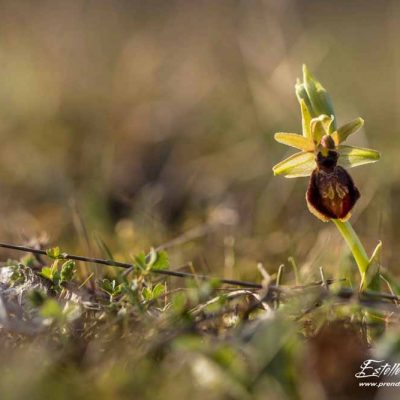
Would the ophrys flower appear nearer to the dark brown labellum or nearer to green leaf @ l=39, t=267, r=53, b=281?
the dark brown labellum

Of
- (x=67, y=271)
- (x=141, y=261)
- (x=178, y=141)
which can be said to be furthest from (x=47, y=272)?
(x=178, y=141)

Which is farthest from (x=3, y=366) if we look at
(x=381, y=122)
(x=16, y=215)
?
(x=381, y=122)

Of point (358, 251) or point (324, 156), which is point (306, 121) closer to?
point (324, 156)

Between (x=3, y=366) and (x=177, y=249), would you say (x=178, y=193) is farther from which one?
(x=3, y=366)

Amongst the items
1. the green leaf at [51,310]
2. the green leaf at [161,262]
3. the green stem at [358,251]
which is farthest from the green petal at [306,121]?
the green leaf at [51,310]

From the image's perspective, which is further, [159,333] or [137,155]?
[137,155]

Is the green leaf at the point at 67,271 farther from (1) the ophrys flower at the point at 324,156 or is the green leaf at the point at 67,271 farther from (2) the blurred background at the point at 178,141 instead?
(1) the ophrys flower at the point at 324,156
